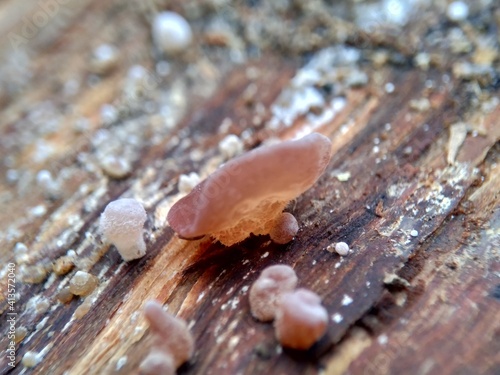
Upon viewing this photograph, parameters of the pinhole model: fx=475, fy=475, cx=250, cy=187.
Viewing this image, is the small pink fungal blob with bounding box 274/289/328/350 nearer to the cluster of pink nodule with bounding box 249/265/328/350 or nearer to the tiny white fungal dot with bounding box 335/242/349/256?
the cluster of pink nodule with bounding box 249/265/328/350

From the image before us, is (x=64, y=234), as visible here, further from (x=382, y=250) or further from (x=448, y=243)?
(x=448, y=243)

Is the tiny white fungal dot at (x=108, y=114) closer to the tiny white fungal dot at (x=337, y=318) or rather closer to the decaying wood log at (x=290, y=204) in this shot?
the decaying wood log at (x=290, y=204)

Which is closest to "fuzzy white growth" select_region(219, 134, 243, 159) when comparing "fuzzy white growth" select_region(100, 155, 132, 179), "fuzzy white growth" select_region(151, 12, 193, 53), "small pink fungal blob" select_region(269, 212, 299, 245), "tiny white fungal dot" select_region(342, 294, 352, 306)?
A: "fuzzy white growth" select_region(100, 155, 132, 179)

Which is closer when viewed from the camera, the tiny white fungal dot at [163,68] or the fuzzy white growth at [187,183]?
the fuzzy white growth at [187,183]

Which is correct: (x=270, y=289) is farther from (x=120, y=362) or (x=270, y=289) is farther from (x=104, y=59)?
(x=104, y=59)

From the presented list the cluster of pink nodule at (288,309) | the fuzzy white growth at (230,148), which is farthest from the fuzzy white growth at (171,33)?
the cluster of pink nodule at (288,309)

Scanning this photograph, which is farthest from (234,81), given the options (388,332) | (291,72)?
(388,332)
